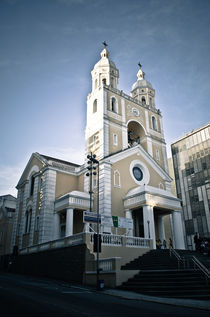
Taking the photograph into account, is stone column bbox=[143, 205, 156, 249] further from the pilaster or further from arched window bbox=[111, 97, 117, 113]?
arched window bbox=[111, 97, 117, 113]

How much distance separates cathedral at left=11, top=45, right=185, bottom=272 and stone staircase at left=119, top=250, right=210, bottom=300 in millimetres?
4015

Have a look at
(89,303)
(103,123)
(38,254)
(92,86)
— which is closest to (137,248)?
(38,254)

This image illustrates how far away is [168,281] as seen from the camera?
13.5 metres

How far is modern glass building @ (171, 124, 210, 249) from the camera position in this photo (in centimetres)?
4988

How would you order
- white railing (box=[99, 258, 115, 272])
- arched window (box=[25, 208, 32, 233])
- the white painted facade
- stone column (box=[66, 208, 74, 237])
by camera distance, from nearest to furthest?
white railing (box=[99, 258, 115, 272]) < stone column (box=[66, 208, 74, 237]) < the white painted facade < arched window (box=[25, 208, 32, 233])

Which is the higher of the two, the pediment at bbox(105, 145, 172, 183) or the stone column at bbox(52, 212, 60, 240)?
the pediment at bbox(105, 145, 172, 183)

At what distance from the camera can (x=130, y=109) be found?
119ft

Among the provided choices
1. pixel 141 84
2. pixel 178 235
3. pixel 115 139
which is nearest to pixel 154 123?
pixel 141 84

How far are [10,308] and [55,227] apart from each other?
1877 cm

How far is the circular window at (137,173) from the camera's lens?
98.1 feet

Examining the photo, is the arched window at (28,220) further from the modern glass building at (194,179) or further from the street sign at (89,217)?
the modern glass building at (194,179)

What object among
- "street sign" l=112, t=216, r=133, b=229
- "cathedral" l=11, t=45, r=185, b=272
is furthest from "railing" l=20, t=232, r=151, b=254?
"street sign" l=112, t=216, r=133, b=229

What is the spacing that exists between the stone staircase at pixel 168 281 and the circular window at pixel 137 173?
42.9ft

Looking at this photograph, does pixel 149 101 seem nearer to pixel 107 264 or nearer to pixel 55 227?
pixel 55 227
